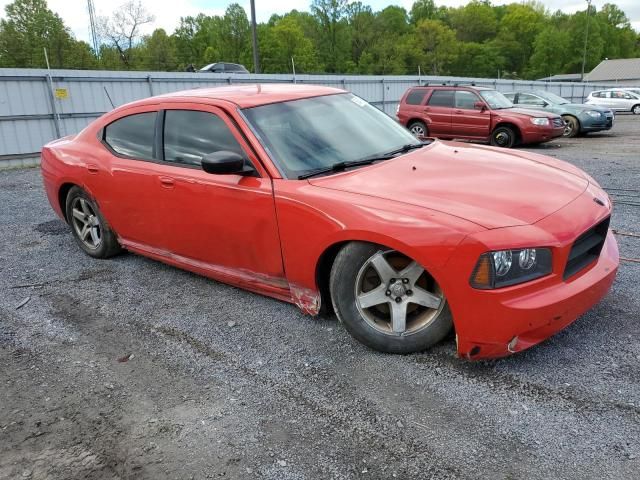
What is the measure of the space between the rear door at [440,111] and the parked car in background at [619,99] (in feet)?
56.7

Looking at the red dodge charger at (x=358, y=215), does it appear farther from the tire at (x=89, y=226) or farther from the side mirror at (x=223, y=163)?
the tire at (x=89, y=226)

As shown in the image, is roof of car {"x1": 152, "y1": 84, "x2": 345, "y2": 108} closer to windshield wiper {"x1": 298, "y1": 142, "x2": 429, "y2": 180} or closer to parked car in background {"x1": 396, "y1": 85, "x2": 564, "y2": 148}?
windshield wiper {"x1": 298, "y1": 142, "x2": 429, "y2": 180}

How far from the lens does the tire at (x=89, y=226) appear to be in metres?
4.87

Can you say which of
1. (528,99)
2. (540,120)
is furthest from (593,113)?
(540,120)

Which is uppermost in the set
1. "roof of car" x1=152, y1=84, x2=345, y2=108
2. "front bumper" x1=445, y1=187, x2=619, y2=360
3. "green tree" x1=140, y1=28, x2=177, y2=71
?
"green tree" x1=140, y1=28, x2=177, y2=71

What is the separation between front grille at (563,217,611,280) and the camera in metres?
2.82

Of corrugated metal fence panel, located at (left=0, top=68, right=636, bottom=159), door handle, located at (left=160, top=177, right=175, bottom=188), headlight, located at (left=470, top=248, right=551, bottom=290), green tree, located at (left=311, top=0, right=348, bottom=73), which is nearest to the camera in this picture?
headlight, located at (left=470, top=248, right=551, bottom=290)

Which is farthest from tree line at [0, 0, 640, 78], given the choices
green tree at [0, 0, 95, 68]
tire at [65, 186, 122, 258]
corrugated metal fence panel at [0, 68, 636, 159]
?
tire at [65, 186, 122, 258]

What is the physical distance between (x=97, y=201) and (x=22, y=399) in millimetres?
2238

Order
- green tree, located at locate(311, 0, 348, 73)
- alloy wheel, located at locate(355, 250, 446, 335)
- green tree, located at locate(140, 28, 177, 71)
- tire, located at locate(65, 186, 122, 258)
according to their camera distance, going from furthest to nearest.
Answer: green tree, located at locate(311, 0, 348, 73)
green tree, located at locate(140, 28, 177, 71)
tire, located at locate(65, 186, 122, 258)
alloy wheel, located at locate(355, 250, 446, 335)

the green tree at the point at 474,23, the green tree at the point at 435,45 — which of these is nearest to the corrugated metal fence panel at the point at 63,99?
the green tree at the point at 435,45

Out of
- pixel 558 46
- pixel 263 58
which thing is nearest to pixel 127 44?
pixel 263 58

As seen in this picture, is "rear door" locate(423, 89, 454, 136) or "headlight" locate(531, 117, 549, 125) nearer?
"headlight" locate(531, 117, 549, 125)

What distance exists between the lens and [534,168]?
3.52 m
